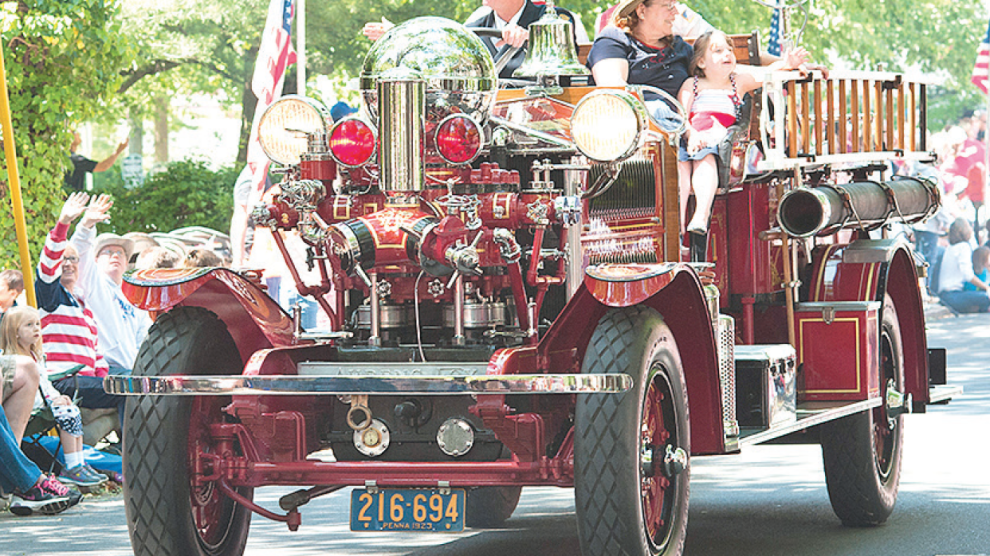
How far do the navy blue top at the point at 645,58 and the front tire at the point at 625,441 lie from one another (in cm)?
234

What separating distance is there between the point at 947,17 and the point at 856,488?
38.0 metres

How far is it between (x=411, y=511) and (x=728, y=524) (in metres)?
2.93

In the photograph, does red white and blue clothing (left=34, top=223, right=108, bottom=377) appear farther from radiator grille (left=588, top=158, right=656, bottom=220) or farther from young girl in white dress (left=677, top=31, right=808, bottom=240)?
radiator grille (left=588, top=158, right=656, bottom=220)

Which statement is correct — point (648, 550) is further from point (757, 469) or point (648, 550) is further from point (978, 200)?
point (978, 200)

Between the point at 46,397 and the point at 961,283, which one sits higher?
the point at 961,283

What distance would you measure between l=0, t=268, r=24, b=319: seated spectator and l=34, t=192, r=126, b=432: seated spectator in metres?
0.12

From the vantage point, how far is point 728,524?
27.9 feet

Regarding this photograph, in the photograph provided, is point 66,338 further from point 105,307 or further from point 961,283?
point 961,283

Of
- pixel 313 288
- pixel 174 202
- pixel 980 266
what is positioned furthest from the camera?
pixel 980 266

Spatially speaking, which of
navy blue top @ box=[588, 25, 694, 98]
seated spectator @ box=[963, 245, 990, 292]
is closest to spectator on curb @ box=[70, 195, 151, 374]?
navy blue top @ box=[588, 25, 694, 98]

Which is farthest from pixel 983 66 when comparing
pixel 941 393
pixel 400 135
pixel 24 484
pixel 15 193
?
pixel 400 135

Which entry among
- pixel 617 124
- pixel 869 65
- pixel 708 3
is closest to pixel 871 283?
pixel 617 124

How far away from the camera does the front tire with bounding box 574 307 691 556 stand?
5.74 metres

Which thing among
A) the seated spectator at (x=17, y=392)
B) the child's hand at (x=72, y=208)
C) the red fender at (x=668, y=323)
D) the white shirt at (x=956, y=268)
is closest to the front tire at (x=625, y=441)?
the red fender at (x=668, y=323)
